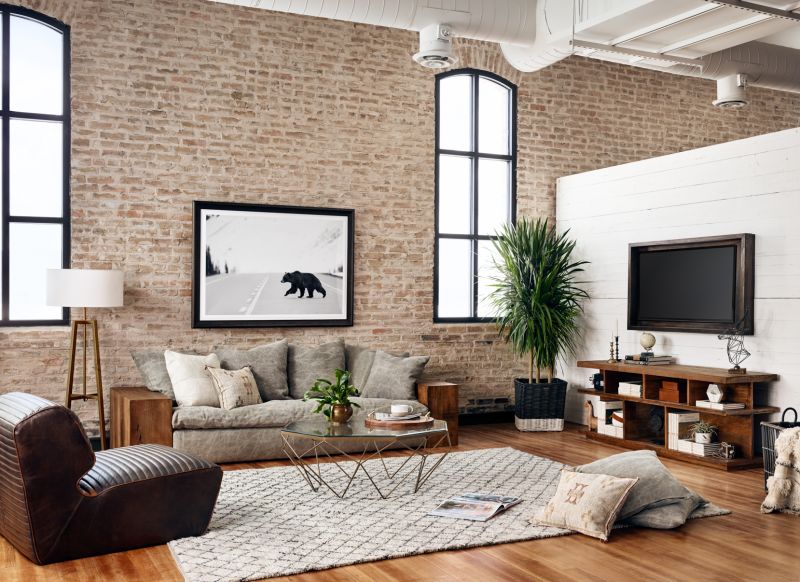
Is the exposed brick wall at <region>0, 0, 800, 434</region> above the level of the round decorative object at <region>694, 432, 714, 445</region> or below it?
above

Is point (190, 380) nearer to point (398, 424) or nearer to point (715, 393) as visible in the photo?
point (398, 424)

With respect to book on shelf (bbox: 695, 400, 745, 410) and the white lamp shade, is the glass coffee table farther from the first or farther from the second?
book on shelf (bbox: 695, 400, 745, 410)

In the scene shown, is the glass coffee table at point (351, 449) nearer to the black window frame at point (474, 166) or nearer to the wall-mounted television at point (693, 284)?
the black window frame at point (474, 166)

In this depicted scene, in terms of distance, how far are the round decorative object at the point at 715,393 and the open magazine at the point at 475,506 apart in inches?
83.0

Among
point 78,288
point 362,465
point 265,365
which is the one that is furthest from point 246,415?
point 78,288

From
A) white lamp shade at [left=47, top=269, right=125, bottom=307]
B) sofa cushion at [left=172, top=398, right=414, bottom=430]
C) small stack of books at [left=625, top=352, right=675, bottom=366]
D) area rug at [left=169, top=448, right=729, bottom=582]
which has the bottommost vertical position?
area rug at [left=169, top=448, right=729, bottom=582]

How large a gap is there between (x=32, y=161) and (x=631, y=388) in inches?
215

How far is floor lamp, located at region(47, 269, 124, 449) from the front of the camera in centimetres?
651

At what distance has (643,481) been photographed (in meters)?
4.85

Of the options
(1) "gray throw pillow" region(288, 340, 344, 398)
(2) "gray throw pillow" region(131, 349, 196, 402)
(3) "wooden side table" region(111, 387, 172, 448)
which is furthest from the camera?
(1) "gray throw pillow" region(288, 340, 344, 398)

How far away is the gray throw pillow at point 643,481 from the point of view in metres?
4.77

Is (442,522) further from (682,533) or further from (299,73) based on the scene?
(299,73)

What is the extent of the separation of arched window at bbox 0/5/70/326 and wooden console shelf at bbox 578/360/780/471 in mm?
4840

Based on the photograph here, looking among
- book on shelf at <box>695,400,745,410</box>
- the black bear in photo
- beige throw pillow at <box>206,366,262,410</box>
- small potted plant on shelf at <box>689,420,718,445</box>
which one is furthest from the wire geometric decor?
beige throw pillow at <box>206,366,262,410</box>
